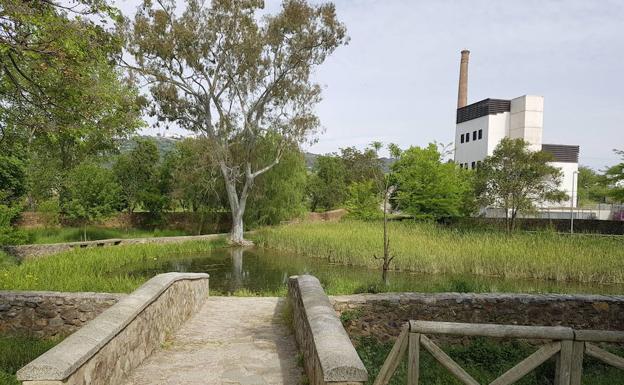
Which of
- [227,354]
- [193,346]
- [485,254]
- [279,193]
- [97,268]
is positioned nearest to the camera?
[227,354]

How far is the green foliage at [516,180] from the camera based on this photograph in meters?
25.5

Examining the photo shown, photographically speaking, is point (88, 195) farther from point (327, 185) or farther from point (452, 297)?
point (327, 185)

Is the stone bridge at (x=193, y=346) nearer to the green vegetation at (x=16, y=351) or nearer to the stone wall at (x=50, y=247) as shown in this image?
the green vegetation at (x=16, y=351)

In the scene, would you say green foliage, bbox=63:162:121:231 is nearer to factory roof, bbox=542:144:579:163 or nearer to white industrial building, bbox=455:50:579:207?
white industrial building, bbox=455:50:579:207

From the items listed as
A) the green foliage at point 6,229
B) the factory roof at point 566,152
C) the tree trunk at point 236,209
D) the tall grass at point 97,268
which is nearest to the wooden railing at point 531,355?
the tall grass at point 97,268

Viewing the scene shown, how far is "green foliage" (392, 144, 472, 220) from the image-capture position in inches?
1077

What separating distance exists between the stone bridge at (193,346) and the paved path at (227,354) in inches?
0.4

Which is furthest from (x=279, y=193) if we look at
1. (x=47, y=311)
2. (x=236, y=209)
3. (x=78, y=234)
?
(x=47, y=311)

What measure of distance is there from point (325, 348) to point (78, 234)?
23329 mm

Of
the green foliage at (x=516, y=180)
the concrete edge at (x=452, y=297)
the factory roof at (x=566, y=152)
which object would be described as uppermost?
the factory roof at (x=566, y=152)

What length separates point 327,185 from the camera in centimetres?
4688

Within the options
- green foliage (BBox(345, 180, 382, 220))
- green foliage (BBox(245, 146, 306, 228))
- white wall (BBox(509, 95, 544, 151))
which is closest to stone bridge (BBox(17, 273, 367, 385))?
green foliage (BBox(245, 146, 306, 228))

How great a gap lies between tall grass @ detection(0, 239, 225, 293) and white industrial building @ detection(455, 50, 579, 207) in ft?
Answer: 91.2

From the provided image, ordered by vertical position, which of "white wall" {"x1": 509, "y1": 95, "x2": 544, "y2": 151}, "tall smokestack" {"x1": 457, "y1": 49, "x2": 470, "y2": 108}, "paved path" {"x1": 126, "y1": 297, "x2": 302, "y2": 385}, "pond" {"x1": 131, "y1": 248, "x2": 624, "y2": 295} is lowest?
"pond" {"x1": 131, "y1": 248, "x2": 624, "y2": 295}
